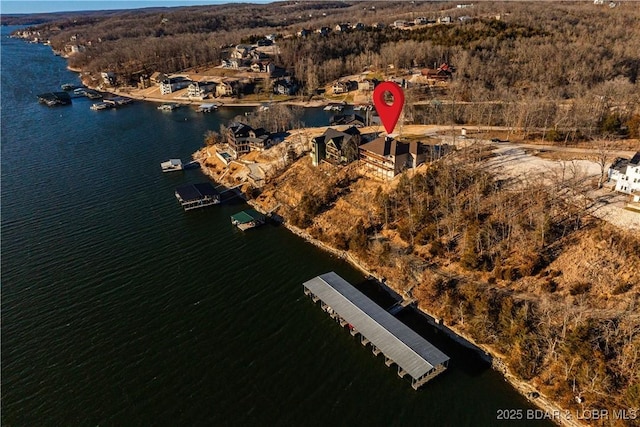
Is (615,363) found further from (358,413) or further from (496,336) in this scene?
(358,413)

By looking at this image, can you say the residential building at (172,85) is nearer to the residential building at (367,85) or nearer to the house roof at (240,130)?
the residential building at (367,85)

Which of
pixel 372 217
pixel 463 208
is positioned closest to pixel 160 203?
pixel 372 217

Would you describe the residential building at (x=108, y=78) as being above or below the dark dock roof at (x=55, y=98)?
above

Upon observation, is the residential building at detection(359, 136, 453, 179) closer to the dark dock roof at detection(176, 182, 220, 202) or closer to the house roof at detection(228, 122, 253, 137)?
the dark dock roof at detection(176, 182, 220, 202)

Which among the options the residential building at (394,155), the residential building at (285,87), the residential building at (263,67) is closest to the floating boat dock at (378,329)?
the residential building at (394,155)

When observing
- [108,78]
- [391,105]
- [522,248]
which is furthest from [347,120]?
[108,78]

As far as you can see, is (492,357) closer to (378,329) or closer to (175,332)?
(378,329)

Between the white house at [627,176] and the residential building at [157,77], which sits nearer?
the white house at [627,176]
